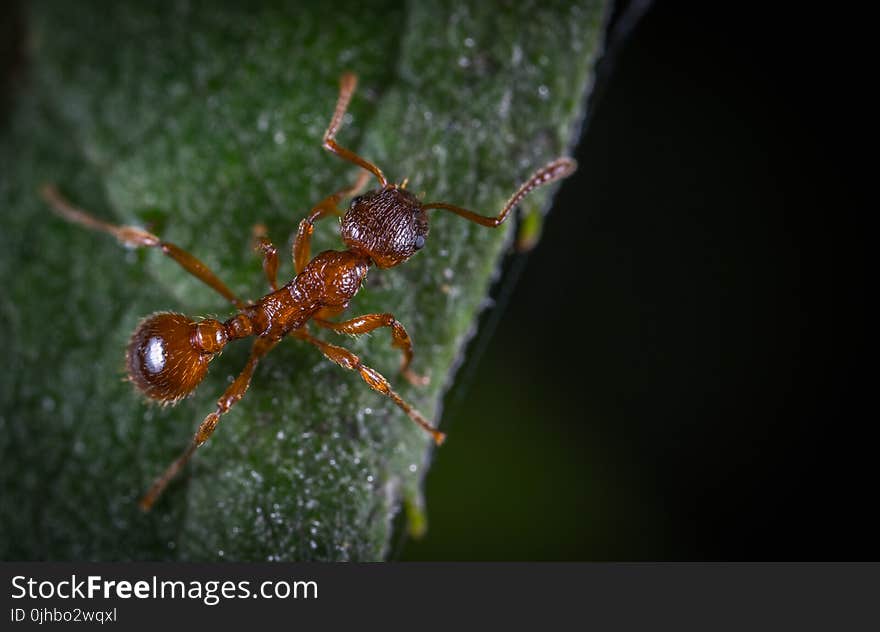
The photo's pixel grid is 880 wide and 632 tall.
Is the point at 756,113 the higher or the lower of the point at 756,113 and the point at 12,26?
the lower

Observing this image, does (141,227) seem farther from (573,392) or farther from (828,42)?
(828,42)

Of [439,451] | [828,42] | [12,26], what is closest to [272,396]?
[439,451]

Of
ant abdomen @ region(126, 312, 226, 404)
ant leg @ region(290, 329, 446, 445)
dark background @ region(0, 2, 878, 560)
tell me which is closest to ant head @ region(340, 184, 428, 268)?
ant leg @ region(290, 329, 446, 445)

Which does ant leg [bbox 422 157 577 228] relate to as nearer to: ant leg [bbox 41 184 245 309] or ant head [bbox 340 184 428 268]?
ant head [bbox 340 184 428 268]

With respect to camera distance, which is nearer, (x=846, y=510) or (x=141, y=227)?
(x=141, y=227)

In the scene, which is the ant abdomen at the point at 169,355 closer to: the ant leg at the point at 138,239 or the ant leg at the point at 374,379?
the ant leg at the point at 138,239

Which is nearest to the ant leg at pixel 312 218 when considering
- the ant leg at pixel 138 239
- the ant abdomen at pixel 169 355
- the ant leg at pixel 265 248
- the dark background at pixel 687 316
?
the ant leg at pixel 265 248
